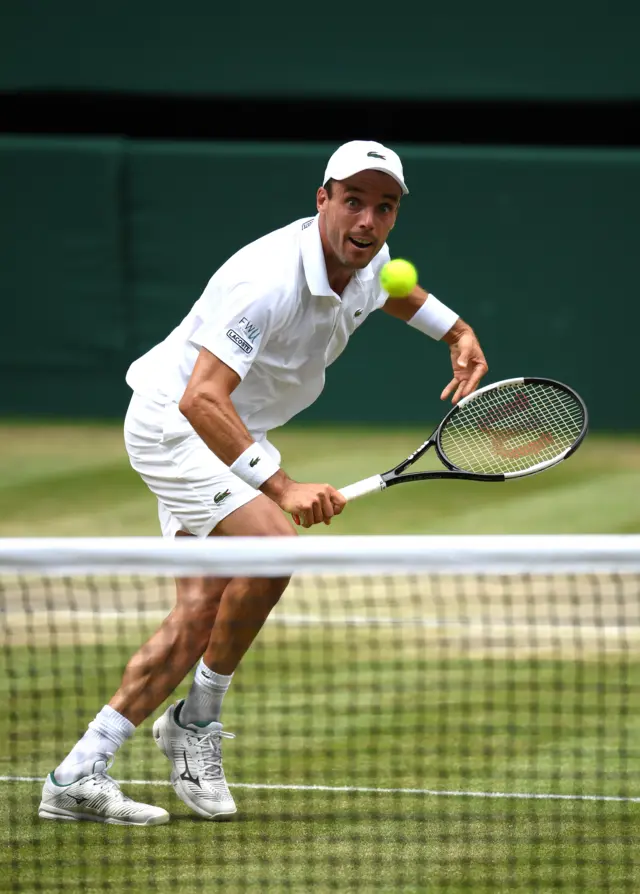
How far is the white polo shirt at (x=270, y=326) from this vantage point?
346cm

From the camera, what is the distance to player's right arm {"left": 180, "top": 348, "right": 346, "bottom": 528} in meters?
3.27

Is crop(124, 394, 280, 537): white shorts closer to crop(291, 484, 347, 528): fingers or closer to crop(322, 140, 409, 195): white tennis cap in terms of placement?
crop(291, 484, 347, 528): fingers

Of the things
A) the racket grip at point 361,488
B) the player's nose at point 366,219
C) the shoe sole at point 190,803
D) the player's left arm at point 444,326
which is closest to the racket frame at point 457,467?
the racket grip at point 361,488

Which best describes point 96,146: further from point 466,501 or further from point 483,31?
point 466,501

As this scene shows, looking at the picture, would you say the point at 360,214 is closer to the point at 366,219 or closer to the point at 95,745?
the point at 366,219

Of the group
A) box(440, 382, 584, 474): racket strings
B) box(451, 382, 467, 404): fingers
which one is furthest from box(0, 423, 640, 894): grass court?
box(451, 382, 467, 404): fingers

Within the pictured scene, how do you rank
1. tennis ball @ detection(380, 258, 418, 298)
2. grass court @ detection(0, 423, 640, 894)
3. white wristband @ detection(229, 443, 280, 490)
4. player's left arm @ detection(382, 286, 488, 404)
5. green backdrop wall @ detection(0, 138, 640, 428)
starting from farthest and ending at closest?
green backdrop wall @ detection(0, 138, 640, 428)
player's left arm @ detection(382, 286, 488, 404)
tennis ball @ detection(380, 258, 418, 298)
white wristband @ detection(229, 443, 280, 490)
grass court @ detection(0, 423, 640, 894)

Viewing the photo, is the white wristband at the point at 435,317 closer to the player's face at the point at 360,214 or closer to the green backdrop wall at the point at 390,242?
the player's face at the point at 360,214

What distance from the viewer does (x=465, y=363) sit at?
404cm

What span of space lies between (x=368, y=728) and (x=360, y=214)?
1692 mm

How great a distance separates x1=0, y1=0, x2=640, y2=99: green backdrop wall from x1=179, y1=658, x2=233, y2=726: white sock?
8.88 metres

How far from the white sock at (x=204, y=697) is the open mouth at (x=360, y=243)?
46.8 inches

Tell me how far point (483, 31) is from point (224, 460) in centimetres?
917

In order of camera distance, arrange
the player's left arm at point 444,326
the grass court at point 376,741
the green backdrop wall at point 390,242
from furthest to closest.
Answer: the green backdrop wall at point 390,242, the player's left arm at point 444,326, the grass court at point 376,741
